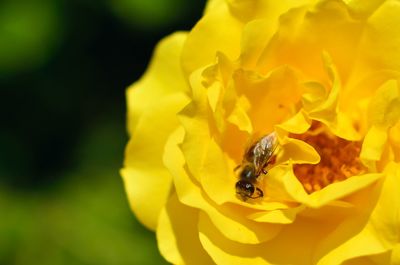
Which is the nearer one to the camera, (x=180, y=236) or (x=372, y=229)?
(x=372, y=229)

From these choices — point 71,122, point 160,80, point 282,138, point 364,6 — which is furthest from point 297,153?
point 71,122

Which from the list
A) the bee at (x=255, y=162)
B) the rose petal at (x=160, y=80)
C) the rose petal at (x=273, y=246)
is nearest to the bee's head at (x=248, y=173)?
the bee at (x=255, y=162)

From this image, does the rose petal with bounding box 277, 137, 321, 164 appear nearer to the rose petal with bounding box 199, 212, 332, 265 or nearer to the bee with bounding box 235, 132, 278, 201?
the bee with bounding box 235, 132, 278, 201

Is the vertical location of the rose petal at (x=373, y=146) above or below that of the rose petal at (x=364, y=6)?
below

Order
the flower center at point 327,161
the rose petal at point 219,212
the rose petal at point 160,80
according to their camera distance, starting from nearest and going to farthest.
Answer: the rose petal at point 219,212, the flower center at point 327,161, the rose petal at point 160,80

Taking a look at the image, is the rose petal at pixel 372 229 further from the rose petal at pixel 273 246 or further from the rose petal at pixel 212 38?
the rose petal at pixel 212 38

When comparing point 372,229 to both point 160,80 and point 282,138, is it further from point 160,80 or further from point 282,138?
point 160,80
